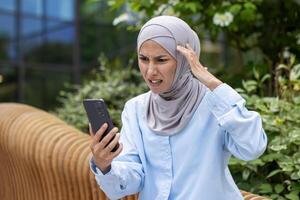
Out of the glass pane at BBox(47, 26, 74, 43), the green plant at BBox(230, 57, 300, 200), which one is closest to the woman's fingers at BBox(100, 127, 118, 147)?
the green plant at BBox(230, 57, 300, 200)

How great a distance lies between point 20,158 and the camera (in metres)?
3.75

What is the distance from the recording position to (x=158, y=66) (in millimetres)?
2021

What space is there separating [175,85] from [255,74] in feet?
6.35

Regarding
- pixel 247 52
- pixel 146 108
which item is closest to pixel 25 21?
pixel 247 52

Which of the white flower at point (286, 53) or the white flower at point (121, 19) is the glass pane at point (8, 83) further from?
the white flower at point (286, 53)

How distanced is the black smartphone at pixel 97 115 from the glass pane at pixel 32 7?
1329 centimetres

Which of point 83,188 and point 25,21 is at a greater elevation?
point 25,21

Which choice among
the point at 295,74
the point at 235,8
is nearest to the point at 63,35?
the point at 235,8

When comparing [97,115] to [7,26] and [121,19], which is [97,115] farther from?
[7,26]

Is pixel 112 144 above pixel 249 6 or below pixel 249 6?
below

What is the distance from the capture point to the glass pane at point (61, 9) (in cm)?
1535

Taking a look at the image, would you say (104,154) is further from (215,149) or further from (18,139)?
(18,139)

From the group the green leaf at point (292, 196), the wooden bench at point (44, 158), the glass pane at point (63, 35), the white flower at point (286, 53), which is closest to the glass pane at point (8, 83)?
the glass pane at point (63, 35)

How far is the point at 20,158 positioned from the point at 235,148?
2.04 metres
